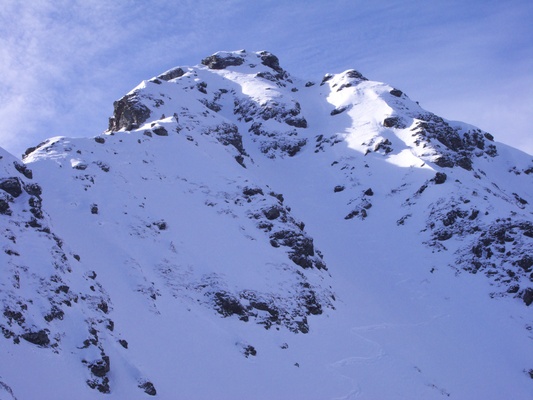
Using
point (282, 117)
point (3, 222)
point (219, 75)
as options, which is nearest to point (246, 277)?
point (3, 222)

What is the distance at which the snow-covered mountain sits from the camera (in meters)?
18.7

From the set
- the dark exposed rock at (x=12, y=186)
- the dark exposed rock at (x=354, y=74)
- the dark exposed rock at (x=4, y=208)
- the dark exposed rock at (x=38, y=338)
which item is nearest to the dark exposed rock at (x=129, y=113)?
the dark exposed rock at (x=12, y=186)

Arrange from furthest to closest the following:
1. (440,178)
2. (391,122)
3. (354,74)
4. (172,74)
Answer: (172,74)
(354,74)
(391,122)
(440,178)

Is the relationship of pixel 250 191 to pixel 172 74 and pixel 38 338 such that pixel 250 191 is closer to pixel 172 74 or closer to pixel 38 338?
pixel 38 338

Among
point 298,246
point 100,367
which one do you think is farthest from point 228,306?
point 100,367

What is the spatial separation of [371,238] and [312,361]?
71.5 ft

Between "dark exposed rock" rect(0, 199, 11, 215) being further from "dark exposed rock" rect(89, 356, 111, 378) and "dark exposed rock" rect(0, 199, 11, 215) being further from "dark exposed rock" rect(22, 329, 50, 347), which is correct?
"dark exposed rock" rect(89, 356, 111, 378)

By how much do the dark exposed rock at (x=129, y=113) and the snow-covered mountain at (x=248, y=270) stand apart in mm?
223

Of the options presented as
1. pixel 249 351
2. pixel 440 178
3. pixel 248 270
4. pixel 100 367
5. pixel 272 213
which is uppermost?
pixel 440 178

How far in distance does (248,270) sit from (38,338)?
15246 mm

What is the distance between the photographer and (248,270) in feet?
98.1

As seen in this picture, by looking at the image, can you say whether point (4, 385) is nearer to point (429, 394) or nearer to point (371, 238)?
point (429, 394)

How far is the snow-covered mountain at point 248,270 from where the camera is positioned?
1872cm

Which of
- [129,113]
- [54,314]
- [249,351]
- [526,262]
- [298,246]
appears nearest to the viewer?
[54,314]
